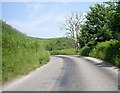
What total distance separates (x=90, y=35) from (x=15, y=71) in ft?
110

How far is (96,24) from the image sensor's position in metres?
50.3

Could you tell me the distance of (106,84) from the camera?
1396 centimetres

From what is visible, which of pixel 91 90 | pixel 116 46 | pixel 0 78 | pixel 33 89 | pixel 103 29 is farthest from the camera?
pixel 103 29

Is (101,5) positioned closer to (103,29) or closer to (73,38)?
(103,29)

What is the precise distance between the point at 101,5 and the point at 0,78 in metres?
38.1

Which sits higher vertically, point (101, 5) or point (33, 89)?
point (101, 5)

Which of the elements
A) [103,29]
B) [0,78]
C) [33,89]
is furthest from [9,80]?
[103,29]

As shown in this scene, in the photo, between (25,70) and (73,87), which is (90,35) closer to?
(25,70)

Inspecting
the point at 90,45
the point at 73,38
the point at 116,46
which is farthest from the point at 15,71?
the point at 73,38

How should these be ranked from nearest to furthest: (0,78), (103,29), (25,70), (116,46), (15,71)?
(0,78)
(15,71)
(25,70)
(116,46)
(103,29)

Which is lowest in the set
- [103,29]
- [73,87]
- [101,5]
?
[73,87]

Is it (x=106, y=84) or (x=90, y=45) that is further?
(x=90, y=45)

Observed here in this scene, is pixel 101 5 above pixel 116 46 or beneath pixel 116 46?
above

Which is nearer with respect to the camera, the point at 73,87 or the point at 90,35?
the point at 73,87
